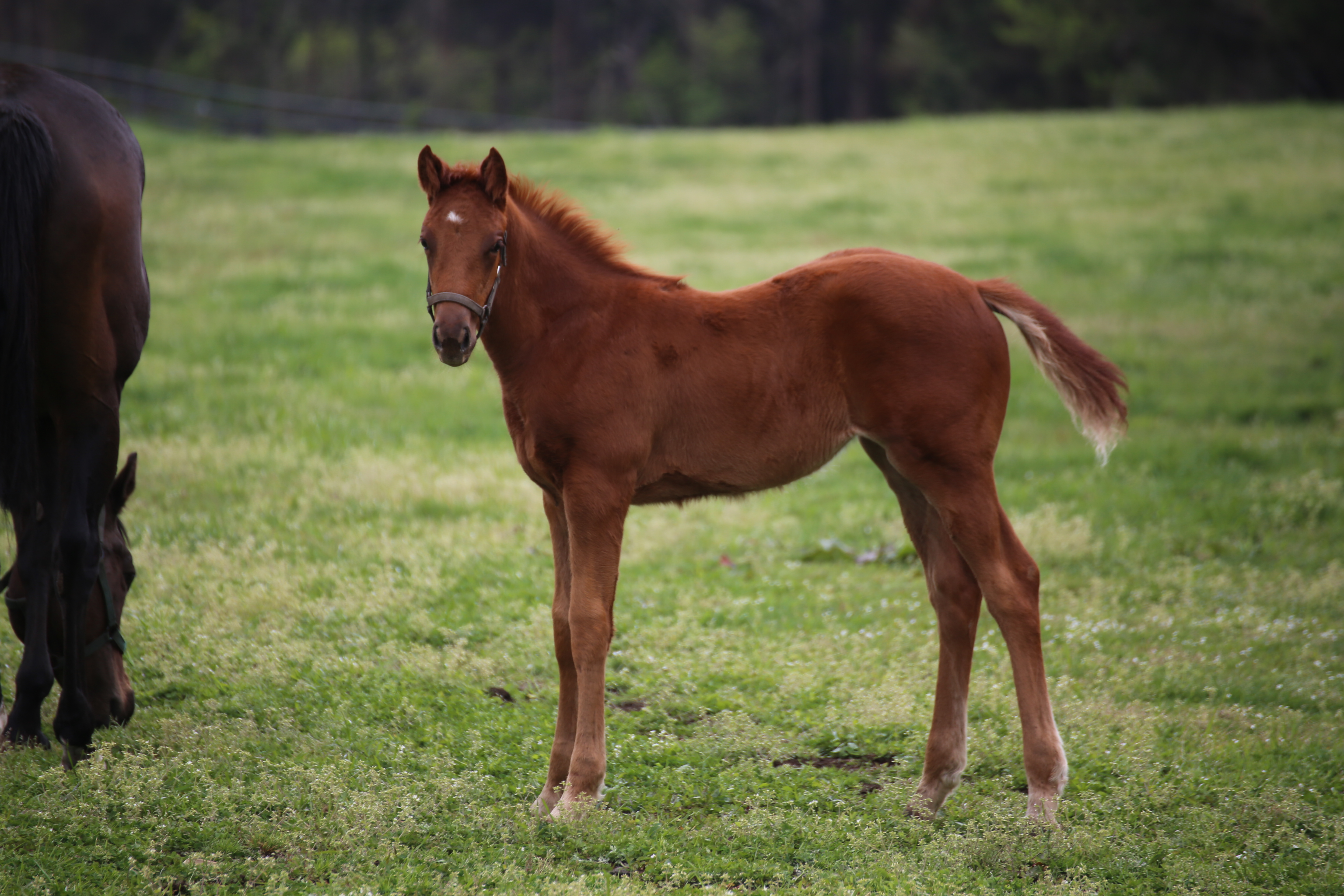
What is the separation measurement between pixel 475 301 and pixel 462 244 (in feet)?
0.73

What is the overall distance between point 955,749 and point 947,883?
75 cm

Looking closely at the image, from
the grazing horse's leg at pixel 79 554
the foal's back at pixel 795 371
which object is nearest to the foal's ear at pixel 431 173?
the foal's back at pixel 795 371

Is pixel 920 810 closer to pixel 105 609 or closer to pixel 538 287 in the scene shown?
pixel 538 287

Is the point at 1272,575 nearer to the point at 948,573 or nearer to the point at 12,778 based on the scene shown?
the point at 948,573

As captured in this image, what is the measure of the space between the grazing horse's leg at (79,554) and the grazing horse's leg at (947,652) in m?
3.34

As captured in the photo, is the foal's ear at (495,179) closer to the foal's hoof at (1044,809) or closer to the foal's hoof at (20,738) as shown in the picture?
the foal's hoof at (20,738)

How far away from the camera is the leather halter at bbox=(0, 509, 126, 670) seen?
493 centimetres

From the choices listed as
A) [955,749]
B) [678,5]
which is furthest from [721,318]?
[678,5]

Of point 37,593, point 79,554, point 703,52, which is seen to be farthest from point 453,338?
point 703,52

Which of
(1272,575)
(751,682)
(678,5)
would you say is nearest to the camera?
(751,682)

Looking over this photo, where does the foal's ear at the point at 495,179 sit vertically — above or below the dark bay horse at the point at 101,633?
above

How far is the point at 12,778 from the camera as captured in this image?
4.55 m

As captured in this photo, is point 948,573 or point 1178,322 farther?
point 1178,322

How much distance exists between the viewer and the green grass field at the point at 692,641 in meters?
4.30
